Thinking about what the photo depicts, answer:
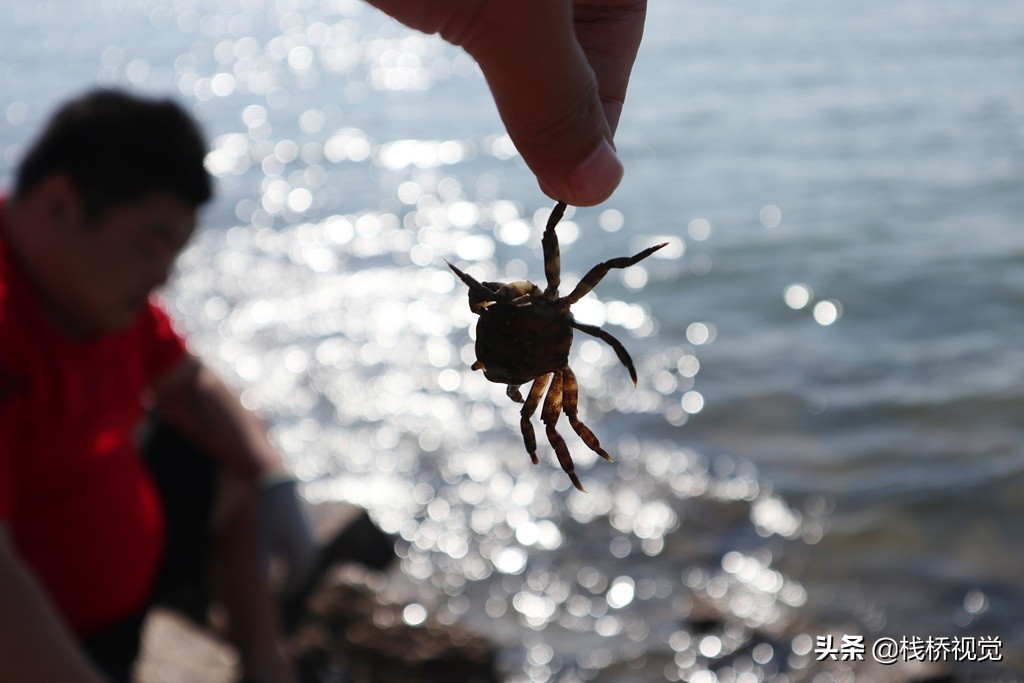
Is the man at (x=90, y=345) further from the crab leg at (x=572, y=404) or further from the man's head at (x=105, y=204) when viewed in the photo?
the crab leg at (x=572, y=404)

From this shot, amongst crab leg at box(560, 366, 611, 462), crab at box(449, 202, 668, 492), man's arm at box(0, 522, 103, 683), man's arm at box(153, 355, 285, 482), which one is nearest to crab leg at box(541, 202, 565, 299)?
crab at box(449, 202, 668, 492)

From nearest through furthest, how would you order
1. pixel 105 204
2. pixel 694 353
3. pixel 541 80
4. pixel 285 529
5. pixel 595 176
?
Answer: pixel 541 80 → pixel 595 176 → pixel 105 204 → pixel 285 529 → pixel 694 353

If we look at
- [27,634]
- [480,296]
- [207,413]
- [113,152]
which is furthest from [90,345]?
[480,296]

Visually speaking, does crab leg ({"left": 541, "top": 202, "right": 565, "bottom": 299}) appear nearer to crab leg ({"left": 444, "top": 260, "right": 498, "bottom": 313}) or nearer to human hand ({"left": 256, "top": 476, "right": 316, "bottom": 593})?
crab leg ({"left": 444, "top": 260, "right": 498, "bottom": 313})

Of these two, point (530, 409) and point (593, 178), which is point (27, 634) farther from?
point (593, 178)

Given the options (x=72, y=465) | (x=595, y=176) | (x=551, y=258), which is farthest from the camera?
(x=72, y=465)

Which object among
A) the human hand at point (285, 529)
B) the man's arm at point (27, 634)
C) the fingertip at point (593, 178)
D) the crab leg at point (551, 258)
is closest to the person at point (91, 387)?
the man's arm at point (27, 634)
